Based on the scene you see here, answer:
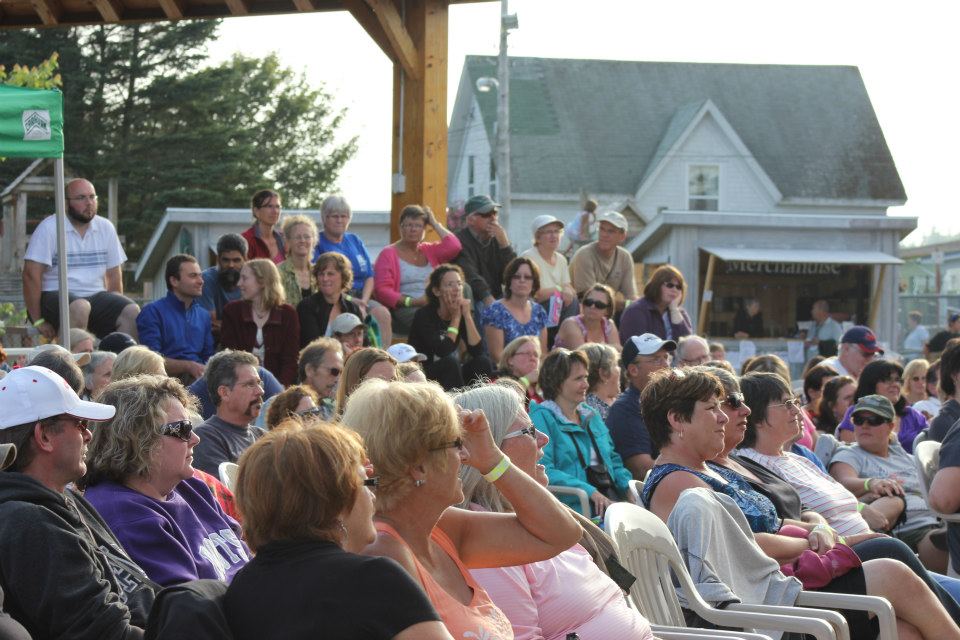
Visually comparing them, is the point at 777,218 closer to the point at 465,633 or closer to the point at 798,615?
the point at 798,615

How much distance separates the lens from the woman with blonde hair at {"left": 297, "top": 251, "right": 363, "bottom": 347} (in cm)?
836

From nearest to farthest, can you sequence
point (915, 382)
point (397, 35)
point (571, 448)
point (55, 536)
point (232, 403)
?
point (55, 536)
point (232, 403)
point (571, 448)
point (397, 35)
point (915, 382)

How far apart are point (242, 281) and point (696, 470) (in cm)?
395

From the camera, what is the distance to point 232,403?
18.9 feet

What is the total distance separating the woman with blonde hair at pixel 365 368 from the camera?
5914 mm

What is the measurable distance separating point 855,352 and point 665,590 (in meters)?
6.59

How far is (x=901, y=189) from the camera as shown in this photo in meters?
36.4

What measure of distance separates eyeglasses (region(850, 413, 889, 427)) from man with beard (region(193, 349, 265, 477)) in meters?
3.78

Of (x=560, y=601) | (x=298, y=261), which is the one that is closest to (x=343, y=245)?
(x=298, y=261)

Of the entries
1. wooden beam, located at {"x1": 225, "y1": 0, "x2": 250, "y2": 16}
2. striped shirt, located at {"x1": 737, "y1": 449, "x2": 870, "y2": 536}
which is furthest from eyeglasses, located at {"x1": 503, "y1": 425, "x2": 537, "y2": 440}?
wooden beam, located at {"x1": 225, "y1": 0, "x2": 250, "y2": 16}

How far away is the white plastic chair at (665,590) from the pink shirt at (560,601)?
352 millimetres

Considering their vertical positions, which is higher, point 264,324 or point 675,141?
point 675,141

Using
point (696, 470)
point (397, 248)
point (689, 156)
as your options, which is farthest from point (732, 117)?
point (696, 470)

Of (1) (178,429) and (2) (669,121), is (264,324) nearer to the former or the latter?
(1) (178,429)
